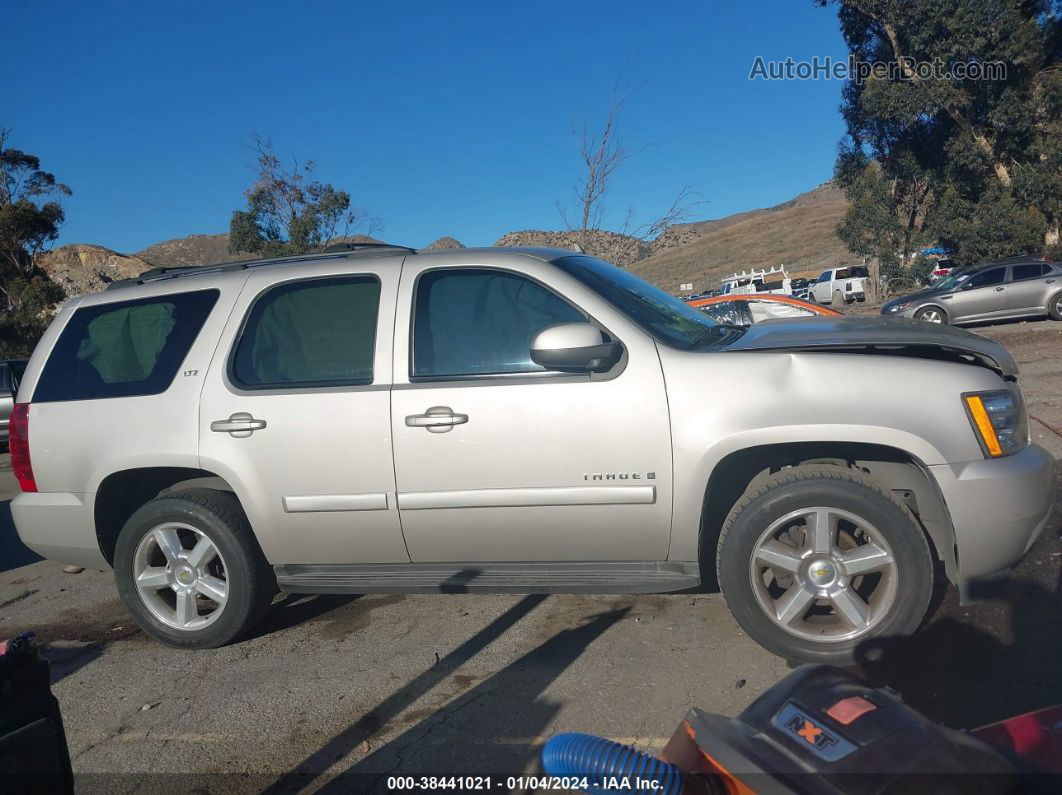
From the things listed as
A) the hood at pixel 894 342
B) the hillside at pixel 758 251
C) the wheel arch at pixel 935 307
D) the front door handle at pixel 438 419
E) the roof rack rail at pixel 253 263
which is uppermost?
the hillside at pixel 758 251

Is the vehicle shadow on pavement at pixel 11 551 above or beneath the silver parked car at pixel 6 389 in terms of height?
→ beneath

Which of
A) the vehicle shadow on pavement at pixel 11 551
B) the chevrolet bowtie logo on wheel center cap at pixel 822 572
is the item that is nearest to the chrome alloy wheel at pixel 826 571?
the chevrolet bowtie logo on wheel center cap at pixel 822 572

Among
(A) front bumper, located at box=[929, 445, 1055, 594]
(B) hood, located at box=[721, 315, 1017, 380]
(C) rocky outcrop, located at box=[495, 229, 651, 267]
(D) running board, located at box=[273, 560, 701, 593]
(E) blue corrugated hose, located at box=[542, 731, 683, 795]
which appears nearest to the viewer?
(E) blue corrugated hose, located at box=[542, 731, 683, 795]

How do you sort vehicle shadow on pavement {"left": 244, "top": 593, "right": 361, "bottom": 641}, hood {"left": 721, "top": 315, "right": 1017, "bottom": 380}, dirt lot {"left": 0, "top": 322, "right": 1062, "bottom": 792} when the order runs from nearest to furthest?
dirt lot {"left": 0, "top": 322, "right": 1062, "bottom": 792}, hood {"left": 721, "top": 315, "right": 1017, "bottom": 380}, vehicle shadow on pavement {"left": 244, "top": 593, "right": 361, "bottom": 641}

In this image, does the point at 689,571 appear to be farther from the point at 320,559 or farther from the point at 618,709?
the point at 320,559

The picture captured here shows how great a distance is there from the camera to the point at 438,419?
11.8ft

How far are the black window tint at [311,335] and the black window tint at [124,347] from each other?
329 millimetres

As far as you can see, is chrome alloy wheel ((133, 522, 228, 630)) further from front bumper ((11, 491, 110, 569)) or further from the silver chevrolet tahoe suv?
front bumper ((11, 491, 110, 569))

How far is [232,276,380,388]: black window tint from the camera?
3855 mm

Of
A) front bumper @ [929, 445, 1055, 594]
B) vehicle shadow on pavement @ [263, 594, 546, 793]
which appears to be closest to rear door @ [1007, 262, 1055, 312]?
front bumper @ [929, 445, 1055, 594]

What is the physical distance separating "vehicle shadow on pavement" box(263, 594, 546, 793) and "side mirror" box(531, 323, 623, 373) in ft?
4.82

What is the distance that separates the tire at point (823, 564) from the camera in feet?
10.5

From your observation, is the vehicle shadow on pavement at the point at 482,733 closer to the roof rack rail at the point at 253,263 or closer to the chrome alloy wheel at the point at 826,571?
the chrome alloy wheel at the point at 826,571

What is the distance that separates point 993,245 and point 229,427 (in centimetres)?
2647
